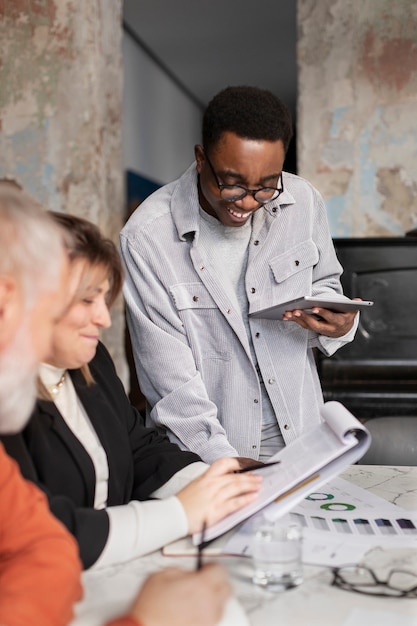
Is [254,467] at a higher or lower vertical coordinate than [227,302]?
lower

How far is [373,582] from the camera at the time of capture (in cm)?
143

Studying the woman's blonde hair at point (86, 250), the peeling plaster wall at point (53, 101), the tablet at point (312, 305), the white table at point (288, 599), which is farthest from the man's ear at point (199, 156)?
the peeling plaster wall at point (53, 101)

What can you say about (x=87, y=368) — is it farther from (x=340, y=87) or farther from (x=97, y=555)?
(x=340, y=87)

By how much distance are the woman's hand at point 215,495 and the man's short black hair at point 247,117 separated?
1023 millimetres

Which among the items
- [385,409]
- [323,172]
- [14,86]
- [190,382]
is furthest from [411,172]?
[190,382]

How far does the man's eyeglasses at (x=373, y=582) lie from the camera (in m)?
1.40

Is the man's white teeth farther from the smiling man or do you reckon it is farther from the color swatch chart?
the color swatch chart

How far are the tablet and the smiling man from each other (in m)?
0.04

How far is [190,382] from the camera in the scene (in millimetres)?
2445

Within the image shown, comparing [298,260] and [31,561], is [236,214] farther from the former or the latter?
[31,561]

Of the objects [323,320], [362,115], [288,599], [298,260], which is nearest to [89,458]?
[288,599]

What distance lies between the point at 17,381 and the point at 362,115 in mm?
4641

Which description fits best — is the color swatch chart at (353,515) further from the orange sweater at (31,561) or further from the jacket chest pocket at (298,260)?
the jacket chest pocket at (298,260)

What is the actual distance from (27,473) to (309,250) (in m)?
1.36
